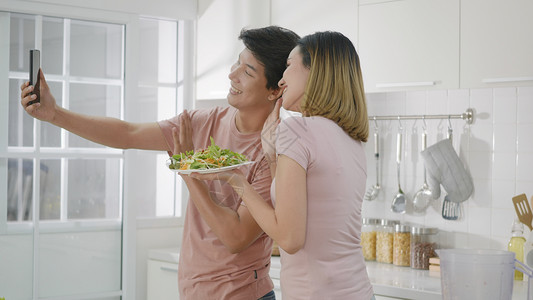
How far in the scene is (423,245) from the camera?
295 centimetres

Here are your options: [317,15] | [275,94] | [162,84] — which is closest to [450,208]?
[317,15]

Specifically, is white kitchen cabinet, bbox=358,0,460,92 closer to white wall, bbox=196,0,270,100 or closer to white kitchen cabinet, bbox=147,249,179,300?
white wall, bbox=196,0,270,100

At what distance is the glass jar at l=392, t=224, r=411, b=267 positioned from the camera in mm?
3018

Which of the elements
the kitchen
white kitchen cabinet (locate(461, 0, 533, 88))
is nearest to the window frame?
the kitchen

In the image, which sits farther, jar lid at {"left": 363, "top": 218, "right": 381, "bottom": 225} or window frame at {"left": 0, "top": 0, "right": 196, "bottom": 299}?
jar lid at {"left": 363, "top": 218, "right": 381, "bottom": 225}

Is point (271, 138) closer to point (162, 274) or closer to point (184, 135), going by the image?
point (184, 135)

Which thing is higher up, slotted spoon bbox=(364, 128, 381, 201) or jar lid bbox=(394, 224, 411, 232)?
slotted spoon bbox=(364, 128, 381, 201)

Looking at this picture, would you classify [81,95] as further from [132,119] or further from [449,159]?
[449,159]

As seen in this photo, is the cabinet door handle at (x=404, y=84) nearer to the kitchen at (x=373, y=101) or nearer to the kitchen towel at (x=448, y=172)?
the kitchen at (x=373, y=101)

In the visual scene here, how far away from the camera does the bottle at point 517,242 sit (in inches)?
105

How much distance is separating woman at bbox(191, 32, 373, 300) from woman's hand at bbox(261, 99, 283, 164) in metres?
0.23

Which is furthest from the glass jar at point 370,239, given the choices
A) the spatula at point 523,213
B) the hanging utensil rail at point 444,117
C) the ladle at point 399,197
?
the spatula at point 523,213

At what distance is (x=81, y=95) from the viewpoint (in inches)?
124

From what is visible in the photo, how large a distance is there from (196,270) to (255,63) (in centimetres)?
57
